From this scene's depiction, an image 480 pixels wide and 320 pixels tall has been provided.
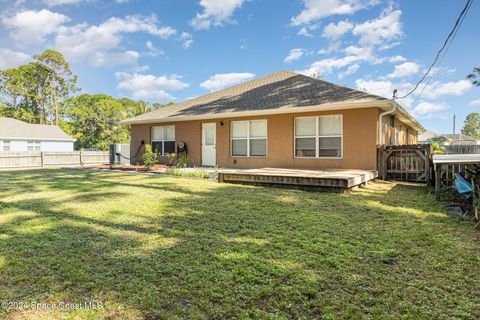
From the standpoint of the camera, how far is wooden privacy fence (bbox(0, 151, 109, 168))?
16.8m

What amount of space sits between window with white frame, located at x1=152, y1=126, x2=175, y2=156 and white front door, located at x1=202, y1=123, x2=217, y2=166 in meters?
1.80

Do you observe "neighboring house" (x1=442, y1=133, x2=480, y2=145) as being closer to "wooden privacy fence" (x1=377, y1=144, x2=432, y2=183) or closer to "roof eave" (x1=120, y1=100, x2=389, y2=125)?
"wooden privacy fence" (x1=377, y1=144, x2=432, y2=183)

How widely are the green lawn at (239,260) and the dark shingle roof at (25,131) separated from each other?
2427cm

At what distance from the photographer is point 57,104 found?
34.5 meters

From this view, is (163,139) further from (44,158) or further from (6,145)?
(6,145)

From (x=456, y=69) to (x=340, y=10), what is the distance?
24.1 feet

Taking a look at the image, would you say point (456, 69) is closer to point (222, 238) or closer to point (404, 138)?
point (404, 138)

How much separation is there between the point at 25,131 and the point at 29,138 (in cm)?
81

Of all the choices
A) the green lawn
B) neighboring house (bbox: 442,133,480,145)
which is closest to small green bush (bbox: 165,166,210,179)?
the green lawn

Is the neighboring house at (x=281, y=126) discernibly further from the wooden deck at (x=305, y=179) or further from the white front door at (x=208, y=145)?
the wooden deck at (x=305, y=179)

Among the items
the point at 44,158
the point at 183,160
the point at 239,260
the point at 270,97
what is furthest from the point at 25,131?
the point at 239,260

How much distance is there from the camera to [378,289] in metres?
2.21

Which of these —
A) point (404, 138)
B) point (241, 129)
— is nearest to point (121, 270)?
point (241, 129)

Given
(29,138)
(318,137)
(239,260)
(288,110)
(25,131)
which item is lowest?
(239,260)
